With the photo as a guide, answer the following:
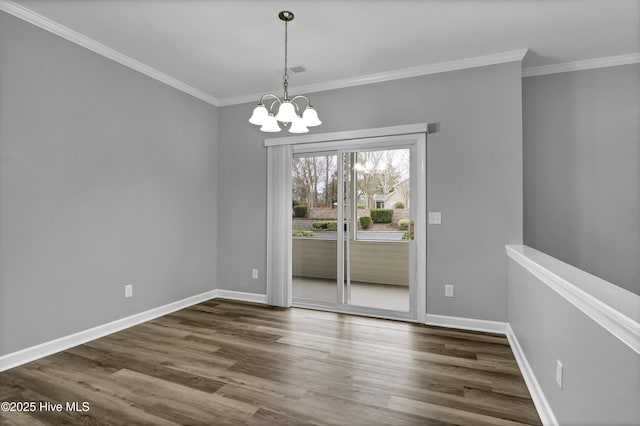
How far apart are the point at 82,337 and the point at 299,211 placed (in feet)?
8.45

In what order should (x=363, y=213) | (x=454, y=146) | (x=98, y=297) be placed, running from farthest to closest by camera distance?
(x=363, y=213) < (x=454, y=146) < (x=98, y=297)

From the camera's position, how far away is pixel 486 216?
11.3 ft

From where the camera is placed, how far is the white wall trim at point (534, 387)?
1.89m

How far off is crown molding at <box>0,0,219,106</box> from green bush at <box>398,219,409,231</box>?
3.06 metres

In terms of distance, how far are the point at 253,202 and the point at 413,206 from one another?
2.10 metres

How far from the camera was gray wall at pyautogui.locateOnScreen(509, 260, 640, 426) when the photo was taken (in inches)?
44.5

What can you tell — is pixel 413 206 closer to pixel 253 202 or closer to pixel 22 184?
pixel 253 202

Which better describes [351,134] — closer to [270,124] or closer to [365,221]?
[365,221]

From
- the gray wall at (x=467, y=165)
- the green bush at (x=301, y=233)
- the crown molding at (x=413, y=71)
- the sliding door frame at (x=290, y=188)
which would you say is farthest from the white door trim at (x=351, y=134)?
the green bush at (x=301, y=233)

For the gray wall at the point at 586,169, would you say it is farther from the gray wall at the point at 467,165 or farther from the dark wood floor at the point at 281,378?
the dark wood floor at the point at 281,378

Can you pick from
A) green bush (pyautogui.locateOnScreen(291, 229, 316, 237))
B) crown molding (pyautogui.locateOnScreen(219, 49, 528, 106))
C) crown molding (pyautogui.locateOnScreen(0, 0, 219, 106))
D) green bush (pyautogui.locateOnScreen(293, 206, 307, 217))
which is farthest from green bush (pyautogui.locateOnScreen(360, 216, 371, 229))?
crown molding (pyautogui.locateOnScreen(0, 0, 219, 106))

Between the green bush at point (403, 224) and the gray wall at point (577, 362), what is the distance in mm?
1409

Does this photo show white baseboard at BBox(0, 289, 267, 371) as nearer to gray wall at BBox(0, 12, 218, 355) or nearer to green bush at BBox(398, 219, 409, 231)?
gray wall at BBox(0, 12, 218, 355)

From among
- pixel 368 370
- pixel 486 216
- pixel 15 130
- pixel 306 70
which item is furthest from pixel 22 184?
pixel 486 216
